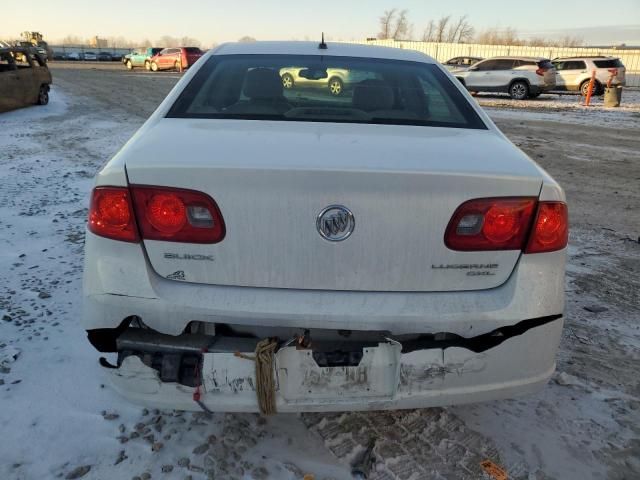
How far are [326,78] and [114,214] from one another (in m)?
1.60

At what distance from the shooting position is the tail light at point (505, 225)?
1.75 m

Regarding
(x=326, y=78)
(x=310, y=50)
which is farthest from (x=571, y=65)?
(x=326, y=78)

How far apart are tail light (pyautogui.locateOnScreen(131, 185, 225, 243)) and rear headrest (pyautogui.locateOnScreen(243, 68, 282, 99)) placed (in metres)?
1.15

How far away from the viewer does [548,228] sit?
1830 mm

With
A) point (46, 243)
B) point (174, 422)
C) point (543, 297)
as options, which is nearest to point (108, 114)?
point (46, 243)

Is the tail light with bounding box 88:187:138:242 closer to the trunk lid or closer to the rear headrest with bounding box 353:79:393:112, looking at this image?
the trunk lid

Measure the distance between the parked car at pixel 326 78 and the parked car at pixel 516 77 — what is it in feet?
61.9

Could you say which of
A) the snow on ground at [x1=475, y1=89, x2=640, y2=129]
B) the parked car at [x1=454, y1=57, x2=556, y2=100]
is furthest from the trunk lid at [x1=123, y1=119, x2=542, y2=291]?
the parked car at [x1=454, y1=57, x2=556, y2=100]

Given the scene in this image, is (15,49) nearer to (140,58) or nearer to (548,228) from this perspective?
(548,228)

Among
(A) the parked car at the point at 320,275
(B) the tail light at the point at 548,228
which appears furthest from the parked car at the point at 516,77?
(A) the parked car at the point at 320,275

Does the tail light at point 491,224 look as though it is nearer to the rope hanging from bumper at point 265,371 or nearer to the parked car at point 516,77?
the rope hanging from bumper at point 265,371

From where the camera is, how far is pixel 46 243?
4.20 meters

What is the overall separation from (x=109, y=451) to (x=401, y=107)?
2052 millimetres

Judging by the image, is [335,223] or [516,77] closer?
[335,223]
